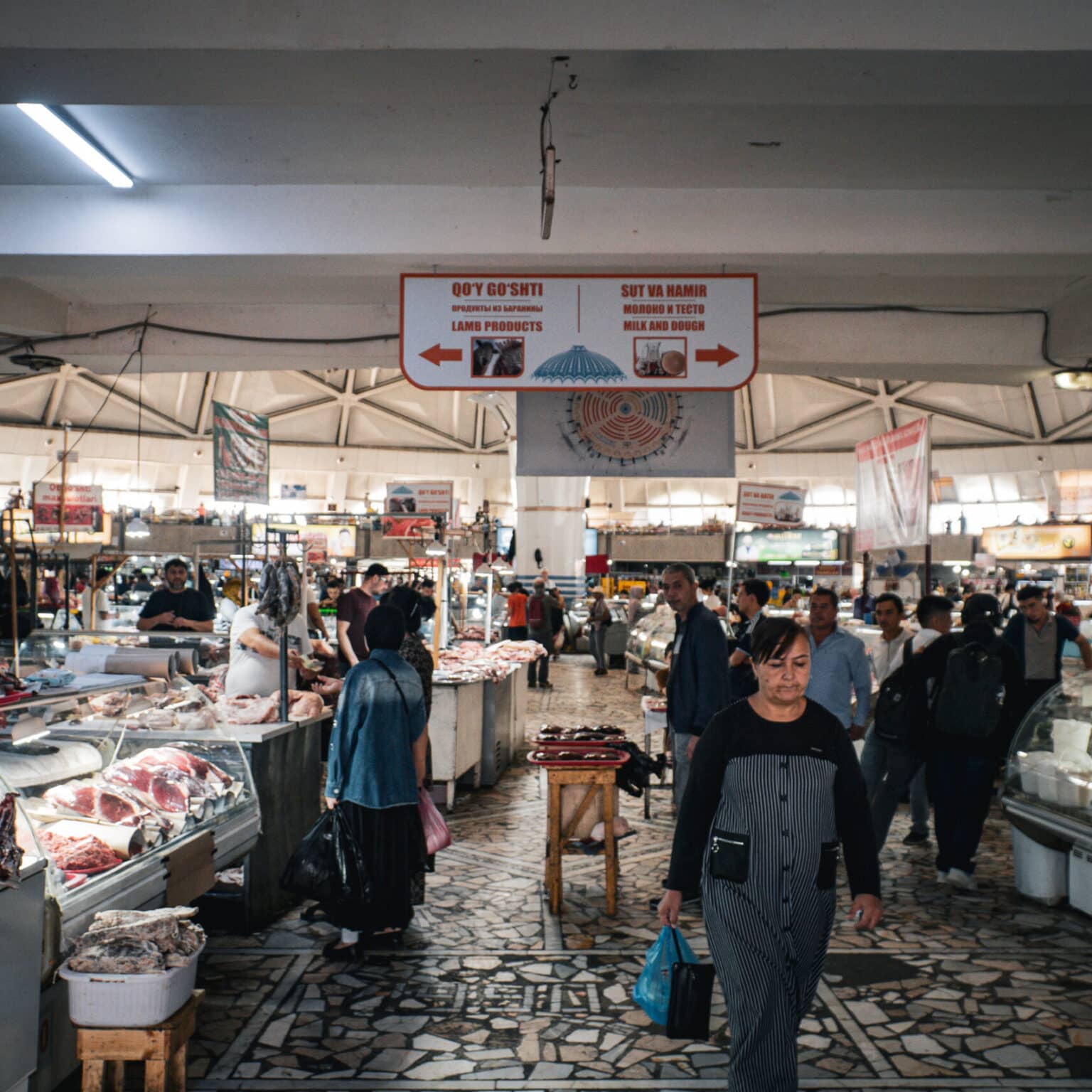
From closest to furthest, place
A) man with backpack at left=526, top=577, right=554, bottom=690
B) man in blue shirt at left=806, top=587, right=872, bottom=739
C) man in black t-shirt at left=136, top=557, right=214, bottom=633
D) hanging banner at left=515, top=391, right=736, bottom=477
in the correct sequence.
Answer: man in blue shirt at left=806, top=587, right=872, bottom=739 → hanging banner at left=515, top=391, right=736, bottom=477 → man in black t-shirt at left=136, top=557, right=214, bottom=633 → man with backpack at left=526, top=577, right=554, bottom=690

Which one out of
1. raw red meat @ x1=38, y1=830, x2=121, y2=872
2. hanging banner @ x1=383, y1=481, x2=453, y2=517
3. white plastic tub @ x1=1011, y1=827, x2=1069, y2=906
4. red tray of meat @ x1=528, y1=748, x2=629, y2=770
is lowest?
white plastic tub @ x1=1011, y1=827, x2=1069, y2=906

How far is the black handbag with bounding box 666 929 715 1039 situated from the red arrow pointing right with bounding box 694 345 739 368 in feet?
11.1

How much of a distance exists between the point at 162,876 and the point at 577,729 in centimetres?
270

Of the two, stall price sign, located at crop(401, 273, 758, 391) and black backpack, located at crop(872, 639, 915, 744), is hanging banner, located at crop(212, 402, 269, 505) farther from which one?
black backpack, located at crop(872, 639, 915, 744)

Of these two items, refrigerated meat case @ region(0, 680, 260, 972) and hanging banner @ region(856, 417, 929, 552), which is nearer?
refrigerated meat case @ region(0, 680, 260, 972)

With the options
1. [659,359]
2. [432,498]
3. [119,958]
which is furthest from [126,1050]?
[432,498]

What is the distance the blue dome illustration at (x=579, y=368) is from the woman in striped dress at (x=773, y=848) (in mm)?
2776

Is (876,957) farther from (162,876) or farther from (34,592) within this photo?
(34,592)

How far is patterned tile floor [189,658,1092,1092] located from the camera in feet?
11.8

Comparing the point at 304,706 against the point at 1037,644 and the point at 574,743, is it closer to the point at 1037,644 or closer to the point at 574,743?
the point at 574,743

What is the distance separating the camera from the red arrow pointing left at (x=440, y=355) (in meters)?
5.50

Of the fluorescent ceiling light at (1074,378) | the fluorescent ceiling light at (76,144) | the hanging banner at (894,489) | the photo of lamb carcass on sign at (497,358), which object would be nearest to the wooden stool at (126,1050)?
the photo of lamb carcass on sign at (497,358)

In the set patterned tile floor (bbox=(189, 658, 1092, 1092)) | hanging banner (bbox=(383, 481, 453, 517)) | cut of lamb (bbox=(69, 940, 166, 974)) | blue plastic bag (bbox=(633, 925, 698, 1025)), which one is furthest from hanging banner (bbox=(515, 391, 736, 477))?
hanging banner (bbox=(383, 481, 453, 517))

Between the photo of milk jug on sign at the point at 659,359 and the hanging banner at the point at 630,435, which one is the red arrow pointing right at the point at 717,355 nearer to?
the photo of milk jug on sign at the point at 659,359
